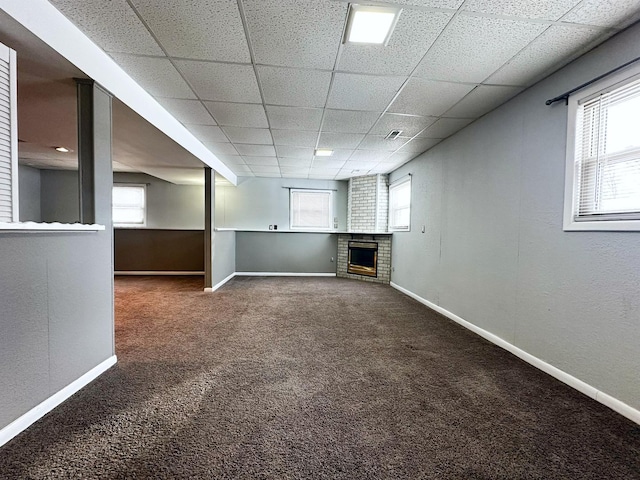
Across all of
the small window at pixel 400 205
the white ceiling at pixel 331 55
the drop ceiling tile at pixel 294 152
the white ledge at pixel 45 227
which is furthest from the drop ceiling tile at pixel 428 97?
the white ledge at pixel 45 227

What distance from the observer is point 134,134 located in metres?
3.44

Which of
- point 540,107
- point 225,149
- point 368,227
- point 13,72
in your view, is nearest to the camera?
point 13,72

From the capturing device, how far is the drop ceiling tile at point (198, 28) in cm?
172

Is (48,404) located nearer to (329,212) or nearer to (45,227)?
(45,227)

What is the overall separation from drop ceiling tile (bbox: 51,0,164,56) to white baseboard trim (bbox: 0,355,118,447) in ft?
7.69

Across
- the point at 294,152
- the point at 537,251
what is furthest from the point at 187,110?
the point at 537,251

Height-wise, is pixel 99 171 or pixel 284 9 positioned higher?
pixel 284 9

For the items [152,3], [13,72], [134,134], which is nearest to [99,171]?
[13,72]

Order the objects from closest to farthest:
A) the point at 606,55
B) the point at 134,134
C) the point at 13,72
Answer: the point at 13,72, the point at 606,55, the point at 134,134

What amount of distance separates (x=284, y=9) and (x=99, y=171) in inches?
68.7

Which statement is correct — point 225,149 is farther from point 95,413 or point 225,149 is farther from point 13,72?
point 95,413

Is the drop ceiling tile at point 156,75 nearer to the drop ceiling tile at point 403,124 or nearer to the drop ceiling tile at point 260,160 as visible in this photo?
the drop ceiling tile at point 403,124

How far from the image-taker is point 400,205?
6031 millimetres

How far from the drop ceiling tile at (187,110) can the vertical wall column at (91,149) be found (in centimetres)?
84
